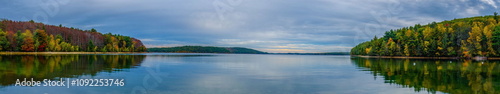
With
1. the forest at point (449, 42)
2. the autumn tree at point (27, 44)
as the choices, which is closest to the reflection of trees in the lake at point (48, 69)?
the forest at point (449, 42)

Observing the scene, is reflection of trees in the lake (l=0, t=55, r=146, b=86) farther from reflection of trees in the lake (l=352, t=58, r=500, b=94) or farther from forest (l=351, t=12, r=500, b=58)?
forest (l=351, t=12, r=500, b=58)

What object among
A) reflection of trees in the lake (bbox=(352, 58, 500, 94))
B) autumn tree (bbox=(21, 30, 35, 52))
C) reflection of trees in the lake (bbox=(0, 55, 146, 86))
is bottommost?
reflection of trees in the lake (bbox=(352, 58, 500, 94))

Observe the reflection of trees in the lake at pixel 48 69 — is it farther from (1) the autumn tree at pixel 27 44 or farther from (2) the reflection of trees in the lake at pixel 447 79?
(1) the autumn tree at pixel 27 44

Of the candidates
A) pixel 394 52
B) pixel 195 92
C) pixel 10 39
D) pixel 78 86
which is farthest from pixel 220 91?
pixel 10 39

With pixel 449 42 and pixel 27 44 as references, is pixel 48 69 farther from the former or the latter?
pixel 27 44

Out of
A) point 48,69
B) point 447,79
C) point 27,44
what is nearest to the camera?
point 447,79

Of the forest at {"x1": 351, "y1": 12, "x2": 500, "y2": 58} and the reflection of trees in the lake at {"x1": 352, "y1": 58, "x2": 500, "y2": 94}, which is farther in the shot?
the forest at {"x1": 351, "y1": 12, "x2": 500, "y2": 58}

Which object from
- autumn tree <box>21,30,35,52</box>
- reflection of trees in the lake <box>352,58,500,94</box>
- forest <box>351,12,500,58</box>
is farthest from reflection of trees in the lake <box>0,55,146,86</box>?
autumn tree <box>21,30,35,52</box>

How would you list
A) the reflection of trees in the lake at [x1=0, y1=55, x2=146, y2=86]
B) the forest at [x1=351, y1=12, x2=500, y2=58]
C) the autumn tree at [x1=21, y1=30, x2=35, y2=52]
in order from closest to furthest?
the reflection of trees in the lake at [x1=0, y1=55, x2=146, y2=86], the forest at [x1=351, y1=12, x2=500, y2=58], the autumn tree at [x1=21, y1=30, x2=35, y2=52]

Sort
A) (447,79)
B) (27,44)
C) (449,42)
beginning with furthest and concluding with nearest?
(27,44) → (449,42) → (447,79)

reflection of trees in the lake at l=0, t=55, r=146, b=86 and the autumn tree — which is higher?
the autumn tree

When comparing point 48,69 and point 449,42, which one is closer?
point 48,69

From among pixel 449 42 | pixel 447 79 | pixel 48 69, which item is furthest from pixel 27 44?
pixel 449 42

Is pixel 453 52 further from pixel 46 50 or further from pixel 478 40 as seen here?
pixel 46 50
